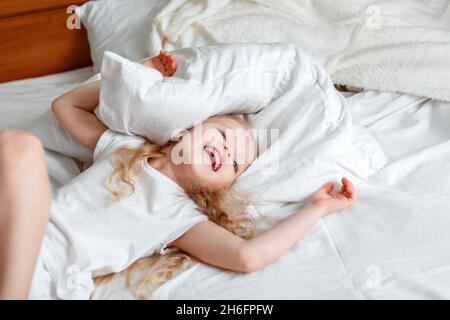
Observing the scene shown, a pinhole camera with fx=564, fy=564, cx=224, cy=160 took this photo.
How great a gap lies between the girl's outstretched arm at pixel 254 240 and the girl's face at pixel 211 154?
10 cm

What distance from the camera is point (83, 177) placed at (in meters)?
1.11

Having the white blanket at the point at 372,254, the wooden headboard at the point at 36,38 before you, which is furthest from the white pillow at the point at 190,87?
the wooden headboard at the point at 36,38

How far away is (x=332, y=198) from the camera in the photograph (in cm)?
112

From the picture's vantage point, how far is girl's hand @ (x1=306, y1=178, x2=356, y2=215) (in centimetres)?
111

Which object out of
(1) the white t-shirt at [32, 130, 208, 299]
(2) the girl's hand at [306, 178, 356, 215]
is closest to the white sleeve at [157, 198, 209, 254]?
(1) the white t-shirt at [32, 130, 208, 299]

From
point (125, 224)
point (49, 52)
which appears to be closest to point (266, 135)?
point (125, 224)

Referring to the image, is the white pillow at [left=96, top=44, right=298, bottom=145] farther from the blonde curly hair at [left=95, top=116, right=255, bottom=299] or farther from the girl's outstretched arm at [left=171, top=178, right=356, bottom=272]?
the girl's outstretched arm at [left=171, top=178, right=356, bottom=272]

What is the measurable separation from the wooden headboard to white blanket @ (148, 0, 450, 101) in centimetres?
31

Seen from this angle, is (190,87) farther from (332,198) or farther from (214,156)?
(332,198)

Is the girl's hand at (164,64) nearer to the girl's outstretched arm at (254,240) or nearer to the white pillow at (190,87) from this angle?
the white pillow at (190,87)

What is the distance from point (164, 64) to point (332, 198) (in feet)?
1.52

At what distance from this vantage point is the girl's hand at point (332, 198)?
1107 millimetres

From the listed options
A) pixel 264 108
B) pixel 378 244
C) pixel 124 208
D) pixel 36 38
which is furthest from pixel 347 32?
pixel 36 38

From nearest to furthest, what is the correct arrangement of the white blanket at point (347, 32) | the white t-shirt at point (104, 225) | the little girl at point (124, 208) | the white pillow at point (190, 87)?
the little girl at point (124, 208)
the white t-shirt at point (104, 225)
the white pillow at point (190, 87)
the white blanket at point (347, 32)
